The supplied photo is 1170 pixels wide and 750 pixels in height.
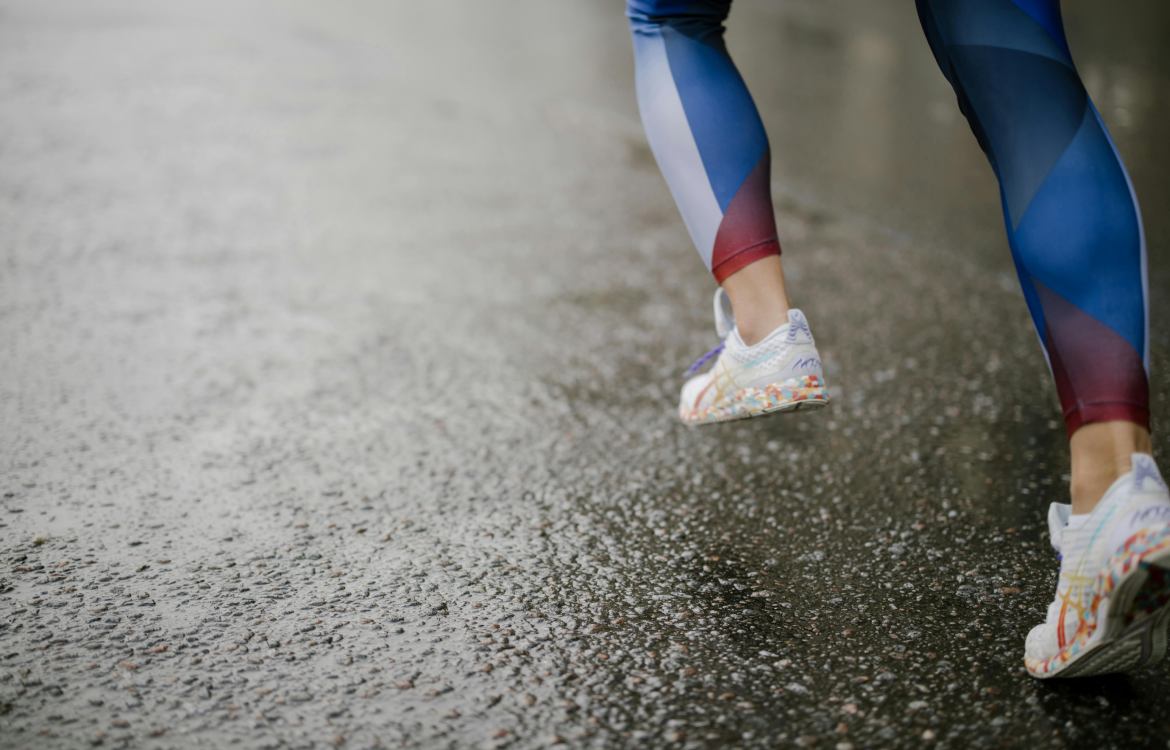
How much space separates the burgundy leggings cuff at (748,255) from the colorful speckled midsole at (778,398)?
19 centimetres

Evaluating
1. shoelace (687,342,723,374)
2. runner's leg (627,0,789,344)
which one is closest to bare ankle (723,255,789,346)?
runner's leg (627,0,789,344)

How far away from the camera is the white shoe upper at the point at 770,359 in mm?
1689

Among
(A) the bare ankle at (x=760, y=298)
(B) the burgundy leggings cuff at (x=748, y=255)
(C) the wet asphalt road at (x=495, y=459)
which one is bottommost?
(C) the wet asphalt road at (x=495, y=459)

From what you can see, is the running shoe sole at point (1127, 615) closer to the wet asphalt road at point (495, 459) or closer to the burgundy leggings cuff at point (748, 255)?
the wet asphalt road at point (495, 459)

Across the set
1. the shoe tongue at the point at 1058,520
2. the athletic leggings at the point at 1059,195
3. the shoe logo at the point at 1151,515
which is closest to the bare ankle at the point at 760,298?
the athletic leggings at the point at 1059,195

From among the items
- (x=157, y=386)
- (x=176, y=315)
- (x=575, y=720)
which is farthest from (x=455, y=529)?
(x=176, y=315)

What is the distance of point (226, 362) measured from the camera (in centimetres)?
272

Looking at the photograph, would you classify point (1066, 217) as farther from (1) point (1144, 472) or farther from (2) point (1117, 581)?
(2) point (1117, 581)

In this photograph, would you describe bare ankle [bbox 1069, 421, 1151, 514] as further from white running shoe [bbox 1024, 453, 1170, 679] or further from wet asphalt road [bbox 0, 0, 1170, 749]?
wet asphalt road [bbox 0, 0, 1170, 749]

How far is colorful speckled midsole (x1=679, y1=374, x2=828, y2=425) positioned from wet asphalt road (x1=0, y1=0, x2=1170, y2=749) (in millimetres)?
261

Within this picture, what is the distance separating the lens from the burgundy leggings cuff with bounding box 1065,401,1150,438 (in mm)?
1300

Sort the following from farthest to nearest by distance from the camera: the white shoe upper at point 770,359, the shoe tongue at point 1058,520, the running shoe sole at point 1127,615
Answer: the white shoe upper at point 770,359 < the shoe tongue at point 1058,520 < the running shoe sole at point 1127,615

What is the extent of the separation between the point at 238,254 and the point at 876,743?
2812 millimetres

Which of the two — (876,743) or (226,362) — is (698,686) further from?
(226,362)
